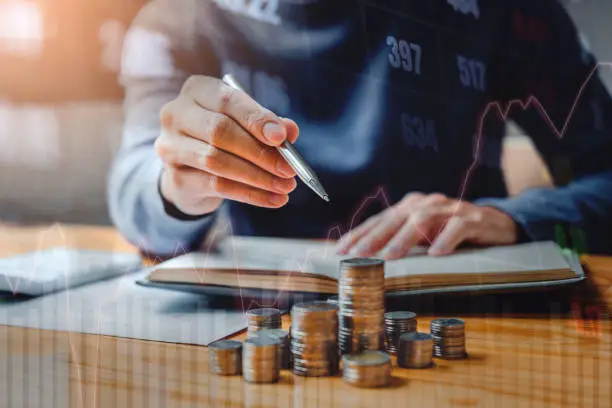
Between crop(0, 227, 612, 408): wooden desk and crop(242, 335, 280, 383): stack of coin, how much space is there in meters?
0.01

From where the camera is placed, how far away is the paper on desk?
869 mm

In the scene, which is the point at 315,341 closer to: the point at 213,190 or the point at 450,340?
the point at 450,340

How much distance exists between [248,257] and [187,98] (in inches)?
12.0

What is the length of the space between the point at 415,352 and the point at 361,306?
79 millimetres

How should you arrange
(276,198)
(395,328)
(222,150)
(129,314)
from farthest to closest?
(276,198) < (222,150) < (129,314) < (395,328)

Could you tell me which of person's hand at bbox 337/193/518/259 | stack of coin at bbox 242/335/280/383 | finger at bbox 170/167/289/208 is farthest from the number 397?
stack of coin at bbox 242/335/280/383

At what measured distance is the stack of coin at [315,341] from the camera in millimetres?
726

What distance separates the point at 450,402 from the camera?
25.3 inches

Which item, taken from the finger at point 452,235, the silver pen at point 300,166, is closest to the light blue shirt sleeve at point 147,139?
the silver pen at point 300,166

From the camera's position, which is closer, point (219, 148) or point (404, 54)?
point (219, 148)

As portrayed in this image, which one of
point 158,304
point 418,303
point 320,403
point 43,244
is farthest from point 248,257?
point 43,244

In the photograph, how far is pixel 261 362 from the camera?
0.71m

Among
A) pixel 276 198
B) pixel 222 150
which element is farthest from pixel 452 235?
pixel 222 150

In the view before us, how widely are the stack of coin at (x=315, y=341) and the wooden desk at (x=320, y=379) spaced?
0.01 metres
